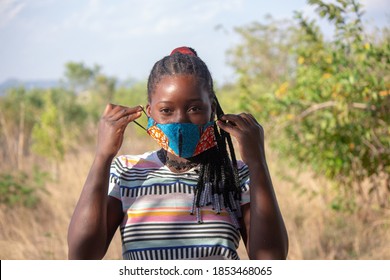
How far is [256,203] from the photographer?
188cm

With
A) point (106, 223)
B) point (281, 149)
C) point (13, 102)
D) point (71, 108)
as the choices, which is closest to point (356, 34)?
point (281, 149)

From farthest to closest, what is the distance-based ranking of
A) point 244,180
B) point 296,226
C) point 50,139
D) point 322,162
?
point 50,139 → point 296,226 → point 322,162 → point 244,180

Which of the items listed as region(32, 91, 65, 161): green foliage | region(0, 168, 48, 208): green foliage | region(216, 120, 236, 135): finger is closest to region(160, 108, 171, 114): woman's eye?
region(216, 120, 236, 135): finger

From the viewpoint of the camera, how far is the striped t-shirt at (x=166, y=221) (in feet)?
6.10

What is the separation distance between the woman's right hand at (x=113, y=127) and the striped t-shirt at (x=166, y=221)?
0.36ft

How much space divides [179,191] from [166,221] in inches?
4.6

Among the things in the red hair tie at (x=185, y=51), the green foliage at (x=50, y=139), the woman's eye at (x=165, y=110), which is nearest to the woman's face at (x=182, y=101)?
the woman's eye at (x=165, y=110)

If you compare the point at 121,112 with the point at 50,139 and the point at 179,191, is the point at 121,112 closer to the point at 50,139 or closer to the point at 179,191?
the point at 179,191

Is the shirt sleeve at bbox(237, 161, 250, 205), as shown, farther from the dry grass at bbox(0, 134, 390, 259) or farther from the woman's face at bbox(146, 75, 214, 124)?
the dry grass at bbox(0, 134, 390, 259)

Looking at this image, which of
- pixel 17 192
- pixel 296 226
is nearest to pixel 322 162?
pixel 296 226

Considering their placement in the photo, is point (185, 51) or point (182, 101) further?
point (185, 51)

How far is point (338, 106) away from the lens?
4363 millimetres

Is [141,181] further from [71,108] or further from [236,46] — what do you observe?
[71,108]

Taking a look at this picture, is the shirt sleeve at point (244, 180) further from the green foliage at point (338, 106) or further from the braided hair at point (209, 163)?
the green foliage at point (338, 106)
